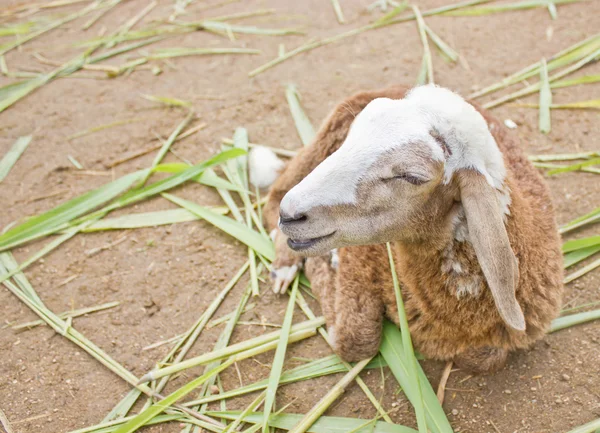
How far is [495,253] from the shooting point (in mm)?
2637

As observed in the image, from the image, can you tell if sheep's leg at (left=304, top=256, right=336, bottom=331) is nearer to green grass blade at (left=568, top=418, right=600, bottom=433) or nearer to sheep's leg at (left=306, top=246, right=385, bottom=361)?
sheep's leg at (left=306, top=246, right=385, bottom=361)

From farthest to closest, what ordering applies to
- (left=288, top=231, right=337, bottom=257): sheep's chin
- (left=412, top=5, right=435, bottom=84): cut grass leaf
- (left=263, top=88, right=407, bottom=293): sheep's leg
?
1. (left=412, top=5, right=435, bottom=84): cut grass leaf
2. (left=263, top=88, right=407, bottom=293): sheep's leg
3. (left=288, top=231, right=337, bottom=257): sheep's chin

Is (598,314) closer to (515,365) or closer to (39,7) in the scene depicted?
(515,365)

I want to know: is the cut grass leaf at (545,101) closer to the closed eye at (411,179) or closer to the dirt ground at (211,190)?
the dirt ground at (211,190)

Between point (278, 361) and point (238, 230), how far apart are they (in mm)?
1176

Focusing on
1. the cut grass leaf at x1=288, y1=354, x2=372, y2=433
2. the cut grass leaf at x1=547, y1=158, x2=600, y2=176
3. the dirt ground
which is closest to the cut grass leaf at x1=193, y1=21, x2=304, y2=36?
the dirt ground

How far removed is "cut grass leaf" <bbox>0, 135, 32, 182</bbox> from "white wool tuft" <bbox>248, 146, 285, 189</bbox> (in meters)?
1.88

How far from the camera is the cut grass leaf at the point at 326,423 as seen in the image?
314 centimetres

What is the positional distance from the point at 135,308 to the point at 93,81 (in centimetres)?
289

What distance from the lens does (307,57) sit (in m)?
6.04

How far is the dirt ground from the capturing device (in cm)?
335

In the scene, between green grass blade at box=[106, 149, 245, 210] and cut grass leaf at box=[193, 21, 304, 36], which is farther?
cut grass leaf at box=[193, 21, 304, 36]

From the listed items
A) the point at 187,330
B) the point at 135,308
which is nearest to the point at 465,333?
the point at 187,330

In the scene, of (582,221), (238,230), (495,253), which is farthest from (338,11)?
(495,253)
